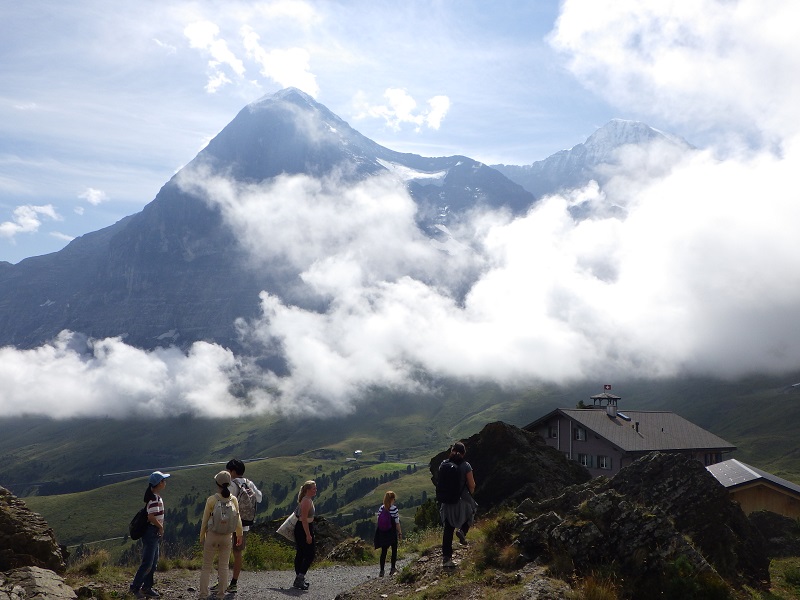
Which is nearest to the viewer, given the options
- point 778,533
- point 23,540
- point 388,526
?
point 23,540

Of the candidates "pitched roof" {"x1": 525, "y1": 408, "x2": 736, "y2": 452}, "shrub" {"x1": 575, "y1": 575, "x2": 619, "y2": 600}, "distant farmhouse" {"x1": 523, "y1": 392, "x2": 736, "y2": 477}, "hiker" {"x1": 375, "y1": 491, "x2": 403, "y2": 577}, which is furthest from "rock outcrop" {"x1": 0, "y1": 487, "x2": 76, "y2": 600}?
"pitched roof" {"x1": 525, "y1": 408, "x2": 736, "y2": 452}

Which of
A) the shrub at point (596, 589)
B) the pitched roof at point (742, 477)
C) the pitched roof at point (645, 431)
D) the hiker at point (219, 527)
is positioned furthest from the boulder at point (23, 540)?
the pitched roof at point (645, 431)

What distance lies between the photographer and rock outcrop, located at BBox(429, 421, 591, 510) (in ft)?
91.9

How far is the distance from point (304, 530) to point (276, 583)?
3097mm

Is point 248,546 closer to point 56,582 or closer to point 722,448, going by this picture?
point 56,582

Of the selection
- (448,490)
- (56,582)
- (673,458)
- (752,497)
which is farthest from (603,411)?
(56,582)

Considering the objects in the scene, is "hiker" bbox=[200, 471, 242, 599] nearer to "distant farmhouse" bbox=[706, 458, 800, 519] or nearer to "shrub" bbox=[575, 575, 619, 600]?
"shrub" bbox=[575, 575, 619, 600]

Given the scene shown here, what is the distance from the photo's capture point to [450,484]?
49.2ft

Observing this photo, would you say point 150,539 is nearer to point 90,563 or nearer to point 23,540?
point 23,540

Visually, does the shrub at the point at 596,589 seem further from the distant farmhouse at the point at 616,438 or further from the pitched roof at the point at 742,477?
the distant farmhouse at the point at 616,438

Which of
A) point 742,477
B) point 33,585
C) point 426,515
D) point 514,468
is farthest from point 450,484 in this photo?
point 742,477

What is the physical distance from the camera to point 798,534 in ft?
94.4

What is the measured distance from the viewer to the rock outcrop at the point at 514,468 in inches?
1102

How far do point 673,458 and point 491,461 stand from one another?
12412mm
